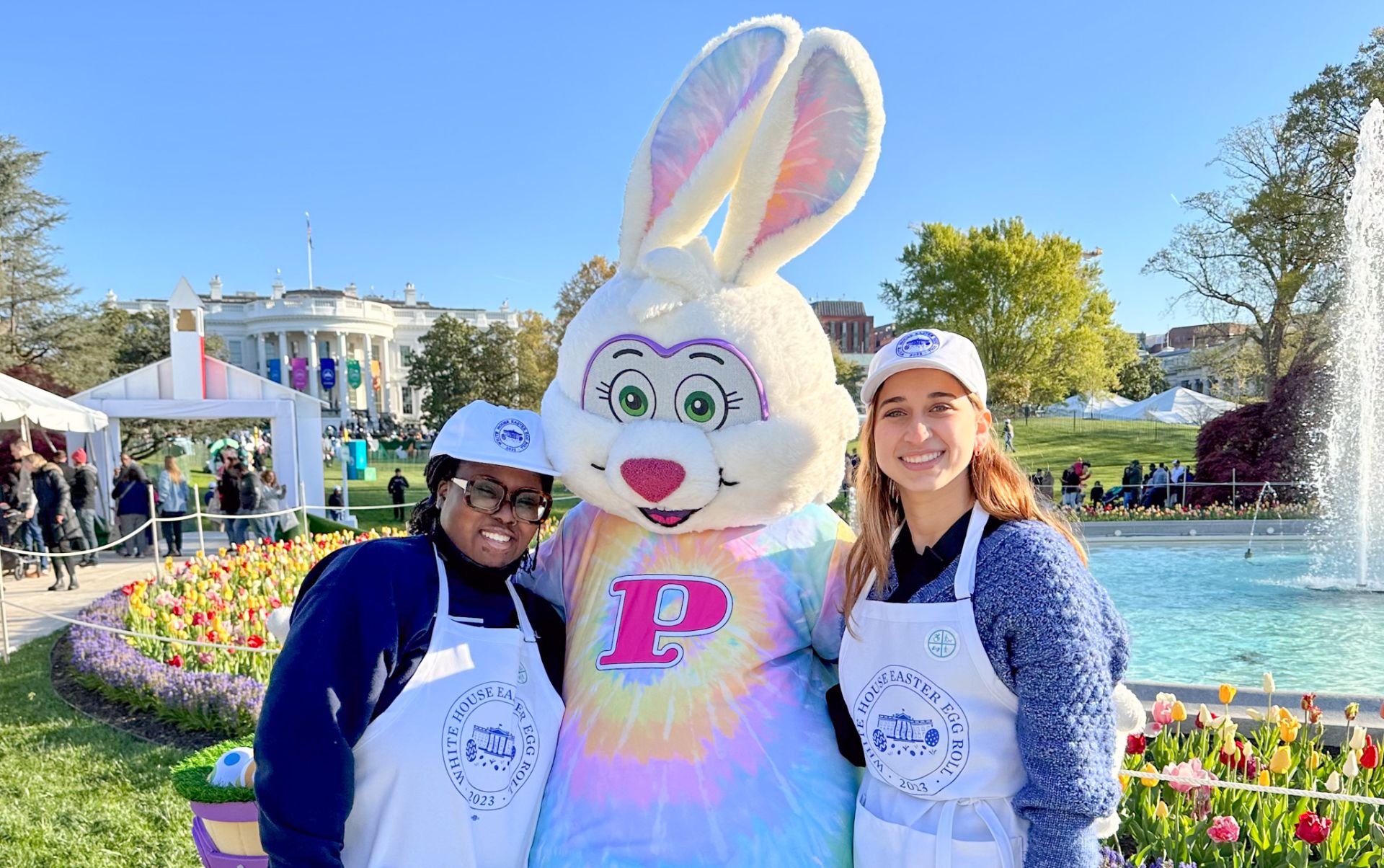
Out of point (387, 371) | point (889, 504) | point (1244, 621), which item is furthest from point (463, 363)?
point (387, 371)

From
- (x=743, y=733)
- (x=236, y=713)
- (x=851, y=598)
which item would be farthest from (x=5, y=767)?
(x=851, y=598)

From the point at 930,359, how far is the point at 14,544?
13808 mm

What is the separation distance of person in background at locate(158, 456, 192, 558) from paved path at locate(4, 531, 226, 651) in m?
0.36

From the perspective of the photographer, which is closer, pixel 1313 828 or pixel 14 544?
pixel 1313 828

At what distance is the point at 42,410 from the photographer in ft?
39.6

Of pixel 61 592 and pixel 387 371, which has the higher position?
pixel 387 371

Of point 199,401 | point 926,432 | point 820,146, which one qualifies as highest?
point 820,146

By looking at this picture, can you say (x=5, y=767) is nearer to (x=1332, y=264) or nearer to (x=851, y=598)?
(x=851, y=598)

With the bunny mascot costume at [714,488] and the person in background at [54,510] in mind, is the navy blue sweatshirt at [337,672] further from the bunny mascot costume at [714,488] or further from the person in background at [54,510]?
the person in background at [54,510]

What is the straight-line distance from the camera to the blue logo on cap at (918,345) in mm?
1892

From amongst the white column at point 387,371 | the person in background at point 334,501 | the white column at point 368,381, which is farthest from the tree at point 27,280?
the white column at point 387,371

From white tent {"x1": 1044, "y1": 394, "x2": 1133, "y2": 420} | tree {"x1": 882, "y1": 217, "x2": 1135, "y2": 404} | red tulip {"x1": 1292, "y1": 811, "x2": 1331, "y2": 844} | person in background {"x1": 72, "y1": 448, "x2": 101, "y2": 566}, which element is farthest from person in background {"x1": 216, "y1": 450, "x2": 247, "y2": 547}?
white tent {"x1": 1044, "y1": 394, "x2": 1133, "y2": 420}

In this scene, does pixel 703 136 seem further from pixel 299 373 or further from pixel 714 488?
pixel 299 373

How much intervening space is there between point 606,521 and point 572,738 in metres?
0.62
